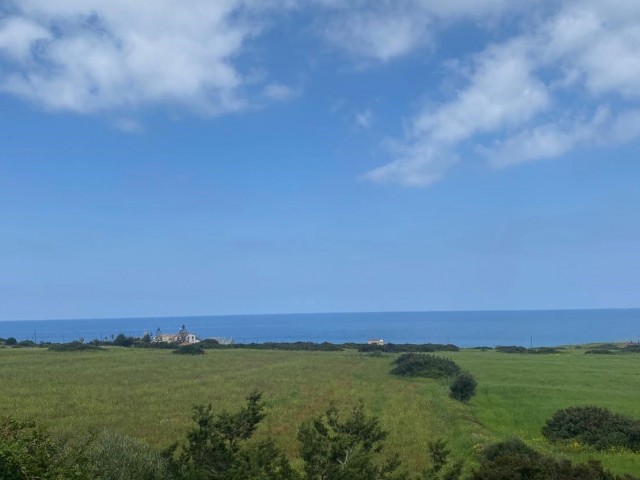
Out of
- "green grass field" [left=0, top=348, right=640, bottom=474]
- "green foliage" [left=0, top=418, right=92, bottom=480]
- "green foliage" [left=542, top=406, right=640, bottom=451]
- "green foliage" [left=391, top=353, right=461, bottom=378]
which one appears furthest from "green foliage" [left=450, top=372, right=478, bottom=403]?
"green foliage" [left=0, top=418, right=92, bottom=480]

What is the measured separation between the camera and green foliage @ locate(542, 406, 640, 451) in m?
23.2

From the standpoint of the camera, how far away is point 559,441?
955 inches

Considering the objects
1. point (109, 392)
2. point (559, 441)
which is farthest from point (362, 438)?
point (109, 392)

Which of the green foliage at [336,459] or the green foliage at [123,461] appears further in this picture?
the green foliage at [123,461]

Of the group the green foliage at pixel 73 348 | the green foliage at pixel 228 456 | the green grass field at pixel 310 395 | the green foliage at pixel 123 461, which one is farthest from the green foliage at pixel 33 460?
the green foliage at pixel 73 348

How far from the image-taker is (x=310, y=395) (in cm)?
3550

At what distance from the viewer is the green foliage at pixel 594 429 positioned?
76.1 feet

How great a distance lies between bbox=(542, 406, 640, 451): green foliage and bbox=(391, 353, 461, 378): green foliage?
2028 cm

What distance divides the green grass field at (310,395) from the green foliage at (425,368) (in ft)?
6.11

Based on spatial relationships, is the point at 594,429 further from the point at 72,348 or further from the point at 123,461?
the point at 72,348

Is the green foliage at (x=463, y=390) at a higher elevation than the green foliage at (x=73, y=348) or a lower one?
lower

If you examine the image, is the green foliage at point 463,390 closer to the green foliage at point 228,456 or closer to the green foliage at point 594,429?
the green foliage at point 594,429

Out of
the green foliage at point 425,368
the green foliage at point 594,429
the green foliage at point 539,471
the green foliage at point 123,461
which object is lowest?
the green foliage at point 594,429

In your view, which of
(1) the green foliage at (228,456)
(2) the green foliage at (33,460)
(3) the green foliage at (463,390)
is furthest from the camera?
(3) the green foliage at (463,390)
